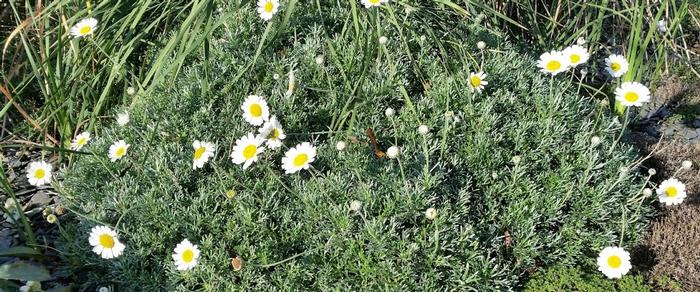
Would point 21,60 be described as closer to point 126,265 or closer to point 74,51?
point 74,51

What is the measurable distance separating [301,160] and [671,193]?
1.38 meters

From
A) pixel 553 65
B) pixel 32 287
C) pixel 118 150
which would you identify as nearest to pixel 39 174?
pixel 118 150

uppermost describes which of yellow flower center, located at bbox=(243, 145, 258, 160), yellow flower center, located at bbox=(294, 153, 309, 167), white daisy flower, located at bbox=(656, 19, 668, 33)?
white daisy flower, located at bbox=(656, 19, 668, 33)

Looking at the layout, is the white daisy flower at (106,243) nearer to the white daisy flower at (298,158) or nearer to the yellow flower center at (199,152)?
the yellow flower center at (199,152)

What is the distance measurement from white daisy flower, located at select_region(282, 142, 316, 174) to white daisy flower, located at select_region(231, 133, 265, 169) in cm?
10

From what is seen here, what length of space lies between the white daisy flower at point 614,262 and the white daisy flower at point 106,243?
165cm

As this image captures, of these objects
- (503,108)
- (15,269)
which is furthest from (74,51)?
(503,108)

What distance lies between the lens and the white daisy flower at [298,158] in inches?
109

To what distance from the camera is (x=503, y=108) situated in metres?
3.25

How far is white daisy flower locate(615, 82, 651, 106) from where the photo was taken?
309 cm

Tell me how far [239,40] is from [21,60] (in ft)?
4.08

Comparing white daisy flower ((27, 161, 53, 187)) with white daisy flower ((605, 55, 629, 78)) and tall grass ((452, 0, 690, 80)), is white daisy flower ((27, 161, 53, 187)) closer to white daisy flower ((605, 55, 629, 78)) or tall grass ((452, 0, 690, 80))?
tall grass ((452, 0, 690, 80))

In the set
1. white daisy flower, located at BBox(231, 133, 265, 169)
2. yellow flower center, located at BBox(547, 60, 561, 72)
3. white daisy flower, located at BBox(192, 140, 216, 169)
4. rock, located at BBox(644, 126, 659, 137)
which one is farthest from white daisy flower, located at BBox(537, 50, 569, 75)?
white daisy flower, located at BBox(192, 140, 216, 169)

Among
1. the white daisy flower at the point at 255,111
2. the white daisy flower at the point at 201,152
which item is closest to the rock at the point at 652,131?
the white daisy flower at the point at 255,111
